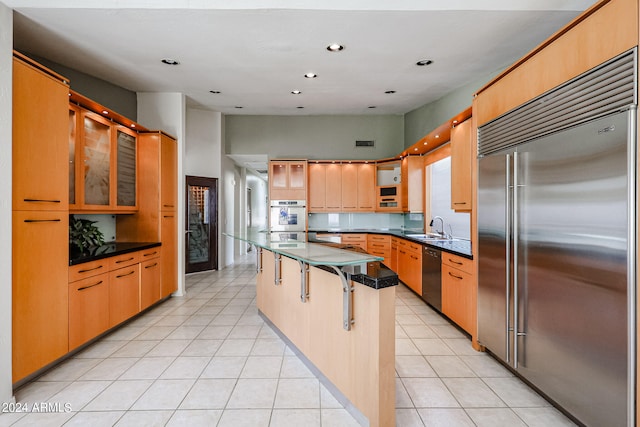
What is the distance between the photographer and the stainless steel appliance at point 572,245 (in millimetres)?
1488

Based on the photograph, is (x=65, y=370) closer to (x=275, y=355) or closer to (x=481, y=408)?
(x=275, y=355)

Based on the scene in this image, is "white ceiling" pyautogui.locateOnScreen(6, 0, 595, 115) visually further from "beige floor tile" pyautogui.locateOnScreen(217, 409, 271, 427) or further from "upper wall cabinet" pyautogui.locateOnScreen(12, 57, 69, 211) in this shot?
"beige floor tile" pyautogui.locateOnScreen(217, 409, 271, 427)

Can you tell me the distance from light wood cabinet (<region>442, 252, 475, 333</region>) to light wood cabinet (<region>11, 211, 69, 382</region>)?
3.68 metres

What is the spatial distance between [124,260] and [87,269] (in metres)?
0.54

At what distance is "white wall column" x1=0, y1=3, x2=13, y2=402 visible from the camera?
2.00 meters

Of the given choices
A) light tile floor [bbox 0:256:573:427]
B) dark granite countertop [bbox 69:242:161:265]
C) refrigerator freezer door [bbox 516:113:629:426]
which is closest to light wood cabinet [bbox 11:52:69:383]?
dark granite countertop [bbox 69:242:161:265]

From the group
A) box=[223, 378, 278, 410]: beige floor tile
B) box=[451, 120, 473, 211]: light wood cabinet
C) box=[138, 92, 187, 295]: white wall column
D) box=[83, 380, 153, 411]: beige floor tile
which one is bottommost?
box=[83, 380, 153, 411]: beige floor tile

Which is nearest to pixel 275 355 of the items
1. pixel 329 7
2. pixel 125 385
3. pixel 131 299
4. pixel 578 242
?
pixel 125 385

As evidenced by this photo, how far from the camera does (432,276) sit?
12.4 feet

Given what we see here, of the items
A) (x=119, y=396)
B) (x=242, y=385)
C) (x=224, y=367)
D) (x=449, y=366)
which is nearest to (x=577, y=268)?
(x=449, y=366)

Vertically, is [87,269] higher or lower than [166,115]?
lower

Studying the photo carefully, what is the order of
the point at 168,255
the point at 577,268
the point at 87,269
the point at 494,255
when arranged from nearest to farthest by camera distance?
the point at 577,268 → the point at 494,255 → the point at 87,269 → the point at 168,255

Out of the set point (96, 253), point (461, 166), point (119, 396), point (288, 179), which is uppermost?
point (288, 179)

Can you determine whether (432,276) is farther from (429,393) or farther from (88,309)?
(88,309)
